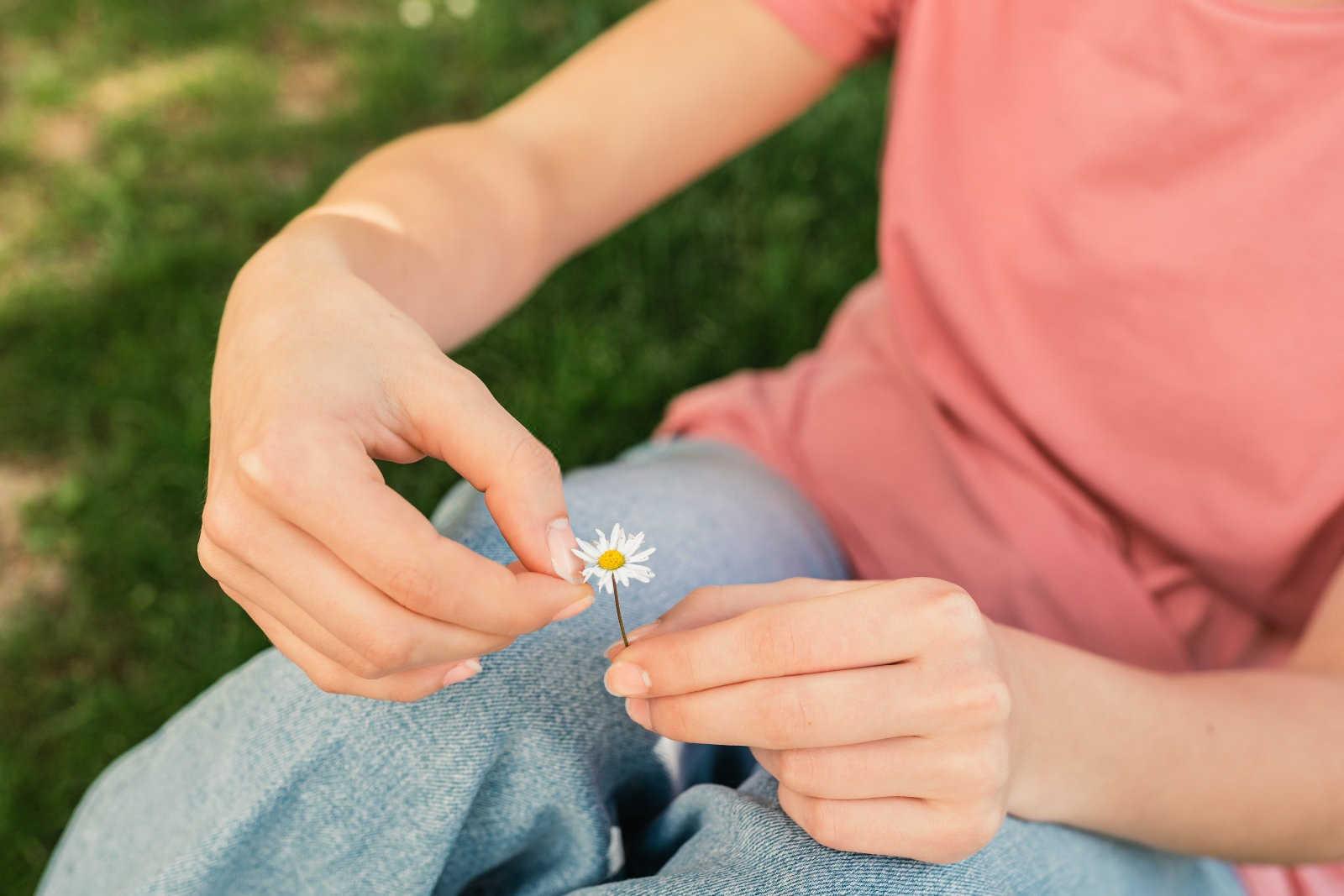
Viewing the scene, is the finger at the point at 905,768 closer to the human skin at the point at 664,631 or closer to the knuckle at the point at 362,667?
the human skin at the point at 664,631

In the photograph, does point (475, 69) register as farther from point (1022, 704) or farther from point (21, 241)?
point (1022, 704)

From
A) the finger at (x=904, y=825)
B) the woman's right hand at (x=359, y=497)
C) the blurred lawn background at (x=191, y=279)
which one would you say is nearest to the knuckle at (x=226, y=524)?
the woman's right hand at (x=359, y=497)

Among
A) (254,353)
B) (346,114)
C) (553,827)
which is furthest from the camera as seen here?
(346,114)

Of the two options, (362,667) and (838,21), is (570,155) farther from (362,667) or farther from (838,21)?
(362,667)

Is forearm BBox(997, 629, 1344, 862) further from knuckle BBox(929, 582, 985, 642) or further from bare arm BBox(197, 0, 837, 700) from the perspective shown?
bare arm BBox(197, 0, 837, 700)


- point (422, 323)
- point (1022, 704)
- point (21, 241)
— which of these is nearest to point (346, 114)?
point (21, 241)

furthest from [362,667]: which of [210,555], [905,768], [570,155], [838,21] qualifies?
[838,21]
